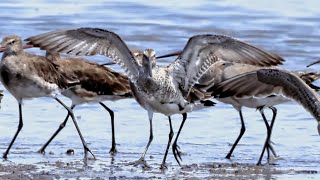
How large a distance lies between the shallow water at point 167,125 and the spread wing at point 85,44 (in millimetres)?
1033

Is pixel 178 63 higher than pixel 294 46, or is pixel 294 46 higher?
pixel 178 63

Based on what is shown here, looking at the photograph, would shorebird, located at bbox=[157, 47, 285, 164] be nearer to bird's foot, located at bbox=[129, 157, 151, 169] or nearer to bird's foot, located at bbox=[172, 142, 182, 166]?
bird's foot, located at bbox=[172, 142, 182, 166]

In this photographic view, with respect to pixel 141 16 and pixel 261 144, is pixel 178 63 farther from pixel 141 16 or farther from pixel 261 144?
pixel 141 16

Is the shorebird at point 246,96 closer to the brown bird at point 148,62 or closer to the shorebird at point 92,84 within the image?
the brown bird at point 148,62

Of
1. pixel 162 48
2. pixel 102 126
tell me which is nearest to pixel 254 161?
pixel 102 126

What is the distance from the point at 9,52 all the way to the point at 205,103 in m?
2.16

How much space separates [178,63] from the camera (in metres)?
10.7

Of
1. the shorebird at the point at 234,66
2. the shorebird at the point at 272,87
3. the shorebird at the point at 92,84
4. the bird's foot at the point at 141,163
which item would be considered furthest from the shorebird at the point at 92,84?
the bird's foot at the point at 141,163

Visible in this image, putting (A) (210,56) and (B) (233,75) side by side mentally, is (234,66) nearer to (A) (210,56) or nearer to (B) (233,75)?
(B) (233,75)

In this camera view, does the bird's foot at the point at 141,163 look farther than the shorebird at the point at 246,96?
No

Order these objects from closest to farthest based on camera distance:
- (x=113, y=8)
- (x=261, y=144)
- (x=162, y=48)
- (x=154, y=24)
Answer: (x=261, y=144)
(x=162, y=48)
(x=154, y=24)
(x=113, y=8)

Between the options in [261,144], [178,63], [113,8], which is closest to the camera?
[178,63]

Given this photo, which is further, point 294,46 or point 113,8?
point 113,8

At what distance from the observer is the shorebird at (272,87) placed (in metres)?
10.3
